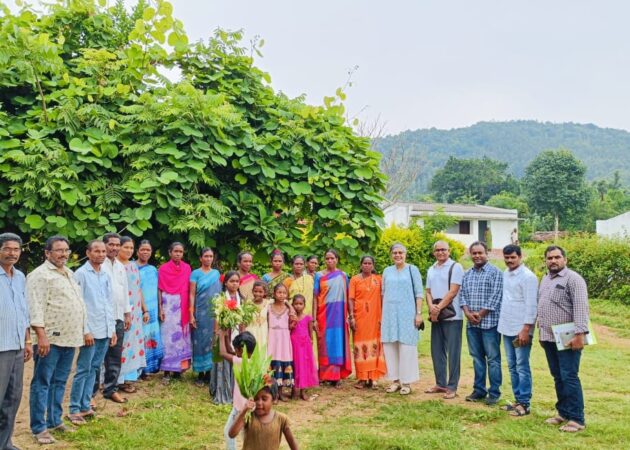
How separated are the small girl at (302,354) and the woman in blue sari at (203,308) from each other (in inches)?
41.1

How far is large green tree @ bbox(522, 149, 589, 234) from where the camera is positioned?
39500 mm

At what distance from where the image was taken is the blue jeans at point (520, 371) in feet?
20.0

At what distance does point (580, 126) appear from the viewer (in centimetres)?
14075

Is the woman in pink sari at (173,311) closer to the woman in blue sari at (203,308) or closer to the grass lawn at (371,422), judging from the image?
the woman in blue sari at (203,308)

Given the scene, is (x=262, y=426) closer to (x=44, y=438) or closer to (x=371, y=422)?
(x=44, y=438)

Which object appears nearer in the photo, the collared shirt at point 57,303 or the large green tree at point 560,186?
the collared shirt at point 57,303

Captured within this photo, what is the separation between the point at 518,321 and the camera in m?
6.16

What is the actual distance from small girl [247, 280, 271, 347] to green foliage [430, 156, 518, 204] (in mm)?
49755

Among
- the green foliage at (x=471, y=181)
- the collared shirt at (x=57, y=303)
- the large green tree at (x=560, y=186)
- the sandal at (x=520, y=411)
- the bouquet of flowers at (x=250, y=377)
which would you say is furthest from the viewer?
Answer: the green foliage at (x=471, y=181)

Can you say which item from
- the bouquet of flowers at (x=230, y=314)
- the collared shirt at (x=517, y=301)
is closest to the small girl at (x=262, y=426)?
the bouquet of flowers at (x=230, y=314)

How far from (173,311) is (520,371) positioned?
4190mm

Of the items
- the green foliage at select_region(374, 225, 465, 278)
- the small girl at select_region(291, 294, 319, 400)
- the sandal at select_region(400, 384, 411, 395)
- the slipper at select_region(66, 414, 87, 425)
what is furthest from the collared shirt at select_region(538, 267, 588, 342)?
the green foliage at select_region(374, 225, 465, 278)

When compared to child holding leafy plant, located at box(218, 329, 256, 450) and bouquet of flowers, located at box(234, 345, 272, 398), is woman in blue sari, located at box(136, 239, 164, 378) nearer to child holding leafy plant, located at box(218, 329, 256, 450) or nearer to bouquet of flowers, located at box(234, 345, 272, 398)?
child holding leafy plant, located at box(218, 329, 256, 450)

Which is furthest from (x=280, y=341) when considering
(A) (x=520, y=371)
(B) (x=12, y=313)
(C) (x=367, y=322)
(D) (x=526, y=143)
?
(D) (x=526, y=143)
